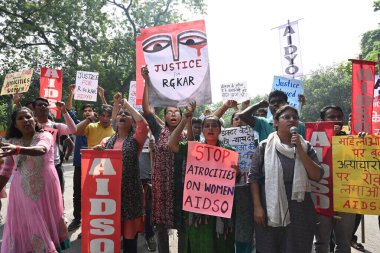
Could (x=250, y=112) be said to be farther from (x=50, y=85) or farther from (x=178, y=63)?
(x=50, y=85)

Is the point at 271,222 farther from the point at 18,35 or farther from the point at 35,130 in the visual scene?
the point at 18,35

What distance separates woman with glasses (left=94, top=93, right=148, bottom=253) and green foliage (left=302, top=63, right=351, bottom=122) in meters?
40.8

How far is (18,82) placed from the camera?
7.51 metres

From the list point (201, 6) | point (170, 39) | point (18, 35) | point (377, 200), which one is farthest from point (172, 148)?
point (201, 6)

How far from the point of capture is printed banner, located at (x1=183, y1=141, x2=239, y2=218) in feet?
10.6

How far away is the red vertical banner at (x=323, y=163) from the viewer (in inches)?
140

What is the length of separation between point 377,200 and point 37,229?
10.9 feet

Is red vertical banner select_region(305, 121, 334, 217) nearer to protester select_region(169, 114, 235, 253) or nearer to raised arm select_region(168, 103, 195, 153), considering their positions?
protester select_region(169, 114, 235, 253)

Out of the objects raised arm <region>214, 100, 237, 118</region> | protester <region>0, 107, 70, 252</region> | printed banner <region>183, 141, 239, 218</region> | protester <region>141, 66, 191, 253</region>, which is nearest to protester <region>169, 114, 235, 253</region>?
printed banner <region>183, 141, 239, 218</region>

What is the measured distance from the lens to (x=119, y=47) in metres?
22.3

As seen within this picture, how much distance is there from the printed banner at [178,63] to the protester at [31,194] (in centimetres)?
127

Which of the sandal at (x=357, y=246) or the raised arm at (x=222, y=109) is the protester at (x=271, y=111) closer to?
the raised arm at (x=222, y=109)

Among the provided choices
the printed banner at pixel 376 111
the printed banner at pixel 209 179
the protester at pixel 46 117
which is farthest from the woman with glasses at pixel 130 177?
the printed banner at pixel 376 111

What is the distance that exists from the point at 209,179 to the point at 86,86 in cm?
569
